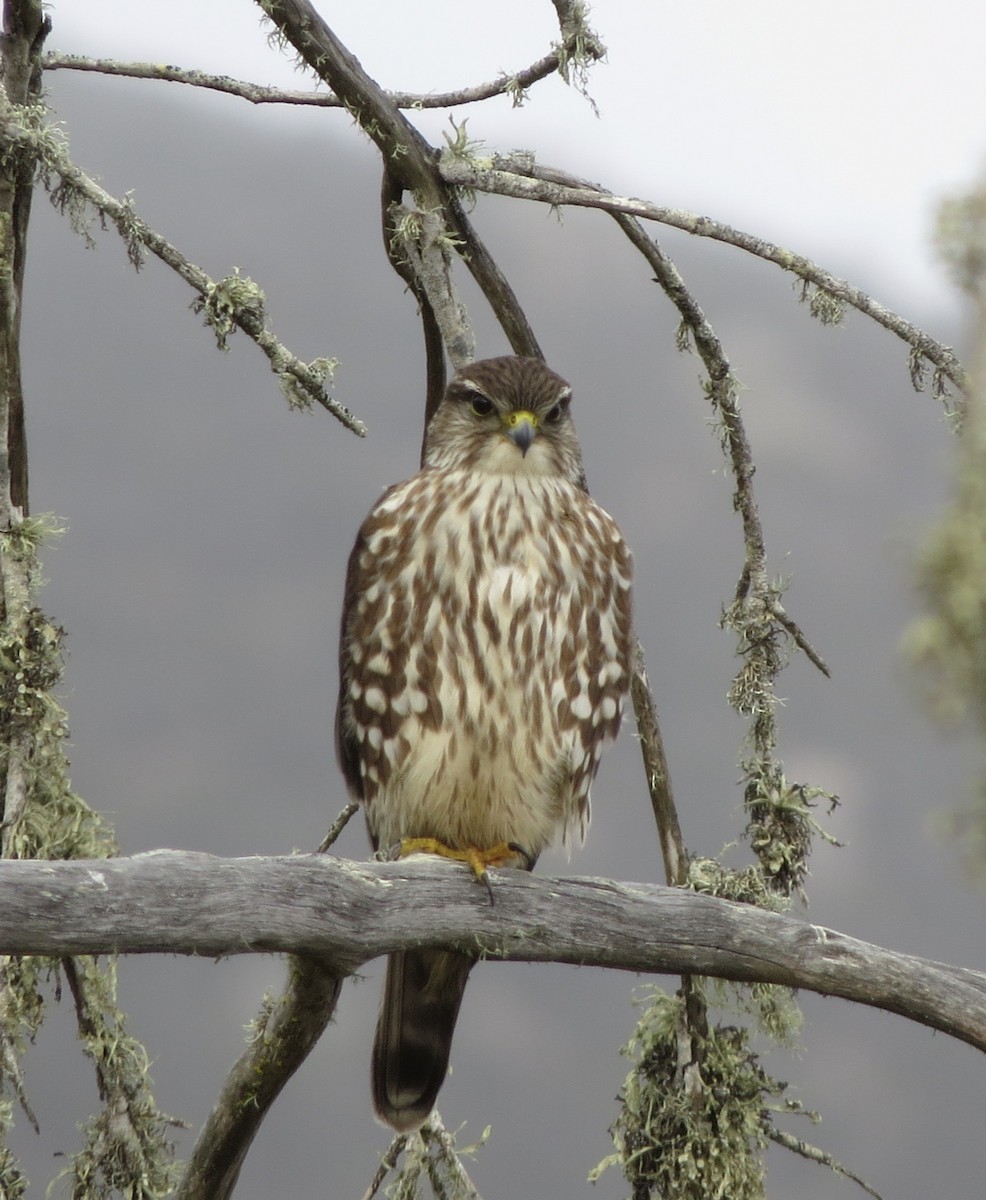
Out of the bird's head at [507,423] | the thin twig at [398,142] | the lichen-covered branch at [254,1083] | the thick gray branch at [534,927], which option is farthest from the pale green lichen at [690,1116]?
the thin twig at [398,142]

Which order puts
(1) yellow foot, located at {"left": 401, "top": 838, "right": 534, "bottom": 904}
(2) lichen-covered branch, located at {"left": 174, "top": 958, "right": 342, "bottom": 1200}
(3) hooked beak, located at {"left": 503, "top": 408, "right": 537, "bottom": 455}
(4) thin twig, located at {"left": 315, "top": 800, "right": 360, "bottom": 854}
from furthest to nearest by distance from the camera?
(4) thin twig, located at {"left": 315, "top": 800, "right": 360, "bottom": 854}, (3) hooked beak, located at {"left": 503, "top": 408, "right": 537, "bottom": 455}, (1) yellow foot, located at {"left": 401, "top": 838, "right": 534, "bottom": 904}, (2) lichen-covered branch, located at {"left": 174, "top": 958, "right": 342, "bottom": 1200}

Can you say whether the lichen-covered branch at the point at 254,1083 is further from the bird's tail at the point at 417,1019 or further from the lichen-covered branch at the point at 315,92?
the lichen-covered branch at the point at 315,92

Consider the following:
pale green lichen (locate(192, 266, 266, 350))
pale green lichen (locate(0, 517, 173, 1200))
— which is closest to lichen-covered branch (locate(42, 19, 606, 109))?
pale green lichen (locate(192, 266, 266, 350))

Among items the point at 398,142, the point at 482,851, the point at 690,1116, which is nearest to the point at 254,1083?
the point at 482,851

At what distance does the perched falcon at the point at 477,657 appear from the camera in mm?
2359

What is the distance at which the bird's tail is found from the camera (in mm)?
2457

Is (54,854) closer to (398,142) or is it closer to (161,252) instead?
(161,252)

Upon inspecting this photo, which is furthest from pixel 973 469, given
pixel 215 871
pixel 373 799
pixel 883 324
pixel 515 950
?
pixel 373 799

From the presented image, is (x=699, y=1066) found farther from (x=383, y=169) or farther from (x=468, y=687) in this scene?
(x=383, y=169)

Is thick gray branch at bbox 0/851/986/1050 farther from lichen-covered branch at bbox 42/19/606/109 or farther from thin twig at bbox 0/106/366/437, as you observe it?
lichen-covered branch at bbox 42/19/606/109

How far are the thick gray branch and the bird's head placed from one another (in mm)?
776

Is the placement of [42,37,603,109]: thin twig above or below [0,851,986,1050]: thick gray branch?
above

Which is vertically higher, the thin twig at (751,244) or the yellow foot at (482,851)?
the thin twig at (751,244)

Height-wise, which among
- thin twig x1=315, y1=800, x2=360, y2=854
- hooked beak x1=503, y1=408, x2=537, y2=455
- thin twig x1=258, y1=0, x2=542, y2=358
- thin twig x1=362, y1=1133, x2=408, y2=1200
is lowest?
thin twig x1=362, y1=1133, x2=408, y2=1200
